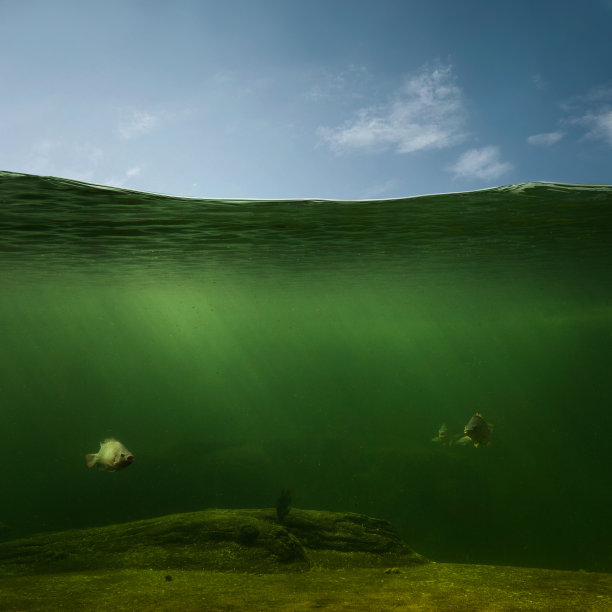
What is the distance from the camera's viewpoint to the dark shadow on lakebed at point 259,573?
665 centimetres

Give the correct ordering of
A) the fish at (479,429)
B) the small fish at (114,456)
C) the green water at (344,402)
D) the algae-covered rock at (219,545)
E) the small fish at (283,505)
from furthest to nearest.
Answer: the green water at (344,402), the small fish at (283,505), the algae-covered rock at (219,545), the fish at (479,429), the small fish at (114,456)

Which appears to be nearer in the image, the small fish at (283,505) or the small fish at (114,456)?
the small fish at (114,456)

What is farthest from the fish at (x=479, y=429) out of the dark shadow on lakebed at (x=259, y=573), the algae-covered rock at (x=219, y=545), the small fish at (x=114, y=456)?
the small fish at (x=114, y=456)

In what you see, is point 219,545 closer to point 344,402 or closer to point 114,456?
point 114,456

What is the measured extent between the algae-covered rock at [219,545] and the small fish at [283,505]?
0.19 m

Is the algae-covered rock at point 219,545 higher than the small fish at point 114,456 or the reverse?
the reverse

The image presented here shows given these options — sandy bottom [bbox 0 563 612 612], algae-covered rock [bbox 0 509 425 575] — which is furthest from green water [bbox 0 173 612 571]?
sandy bottom [bbox 0 563 612 612]

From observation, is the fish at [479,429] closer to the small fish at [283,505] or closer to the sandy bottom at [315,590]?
the sandy bottom at [315,590]

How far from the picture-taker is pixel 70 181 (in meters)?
10.4

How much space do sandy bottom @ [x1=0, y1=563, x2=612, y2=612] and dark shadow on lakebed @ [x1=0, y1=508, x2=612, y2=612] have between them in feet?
0.06

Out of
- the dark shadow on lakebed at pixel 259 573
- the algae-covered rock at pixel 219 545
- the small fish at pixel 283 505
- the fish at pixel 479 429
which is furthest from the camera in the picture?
the small fish at pixel 283 505

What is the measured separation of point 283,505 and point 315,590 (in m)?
4.28

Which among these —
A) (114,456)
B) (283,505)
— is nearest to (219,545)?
(283,505)

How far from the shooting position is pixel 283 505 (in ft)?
38.9
